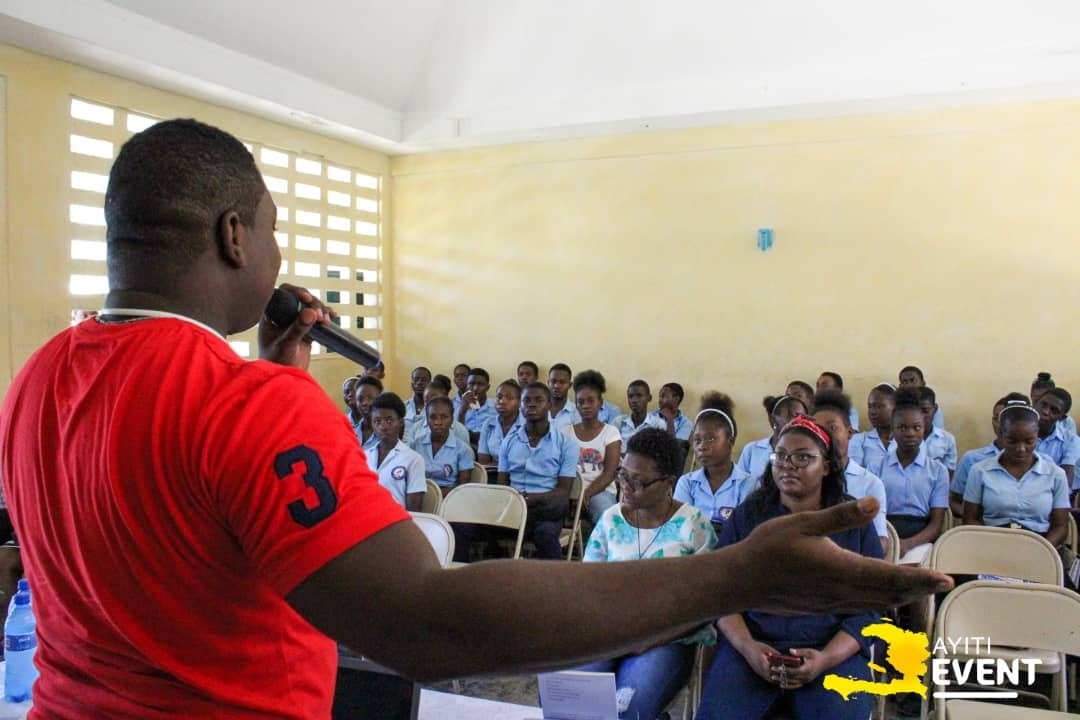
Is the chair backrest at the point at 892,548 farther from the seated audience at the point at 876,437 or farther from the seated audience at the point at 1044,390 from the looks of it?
the seated audience at the point at 1044,390

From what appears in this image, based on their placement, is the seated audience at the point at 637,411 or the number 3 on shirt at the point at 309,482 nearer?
the number 3 on shirt at the point at 309,482

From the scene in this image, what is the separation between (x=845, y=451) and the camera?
3.88m

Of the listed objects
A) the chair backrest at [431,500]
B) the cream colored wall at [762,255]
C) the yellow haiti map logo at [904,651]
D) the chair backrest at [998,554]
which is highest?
the cream colored wall at [762,255]

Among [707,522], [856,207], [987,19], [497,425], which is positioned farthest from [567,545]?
[987,19]

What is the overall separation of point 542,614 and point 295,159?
7.50 m

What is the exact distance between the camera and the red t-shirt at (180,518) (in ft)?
1.95

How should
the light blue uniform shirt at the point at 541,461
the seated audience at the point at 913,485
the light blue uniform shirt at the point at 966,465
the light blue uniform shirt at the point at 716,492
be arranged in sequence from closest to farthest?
the light blue uniform shirt at the point at 716,492 < the seated audience at the point at 913,485 < the light blue uniform shirt at the point at 966,465 < the light blue uniform shirt at the point at 541,461

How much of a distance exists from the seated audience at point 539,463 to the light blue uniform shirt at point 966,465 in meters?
2.35

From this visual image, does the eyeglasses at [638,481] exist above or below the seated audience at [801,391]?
below

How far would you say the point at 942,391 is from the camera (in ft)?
20.8

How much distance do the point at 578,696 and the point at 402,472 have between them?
2.81 meters

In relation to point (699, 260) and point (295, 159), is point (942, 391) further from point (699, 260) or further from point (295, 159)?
point (295, 159)

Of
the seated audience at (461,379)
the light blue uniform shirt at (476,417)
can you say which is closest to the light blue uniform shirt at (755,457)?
the light blue uniform shirt at (476,417)

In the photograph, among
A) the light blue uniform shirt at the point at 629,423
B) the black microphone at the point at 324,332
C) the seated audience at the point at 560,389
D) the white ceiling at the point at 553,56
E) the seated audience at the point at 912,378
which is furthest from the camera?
the seated audience at the point at 560,389
